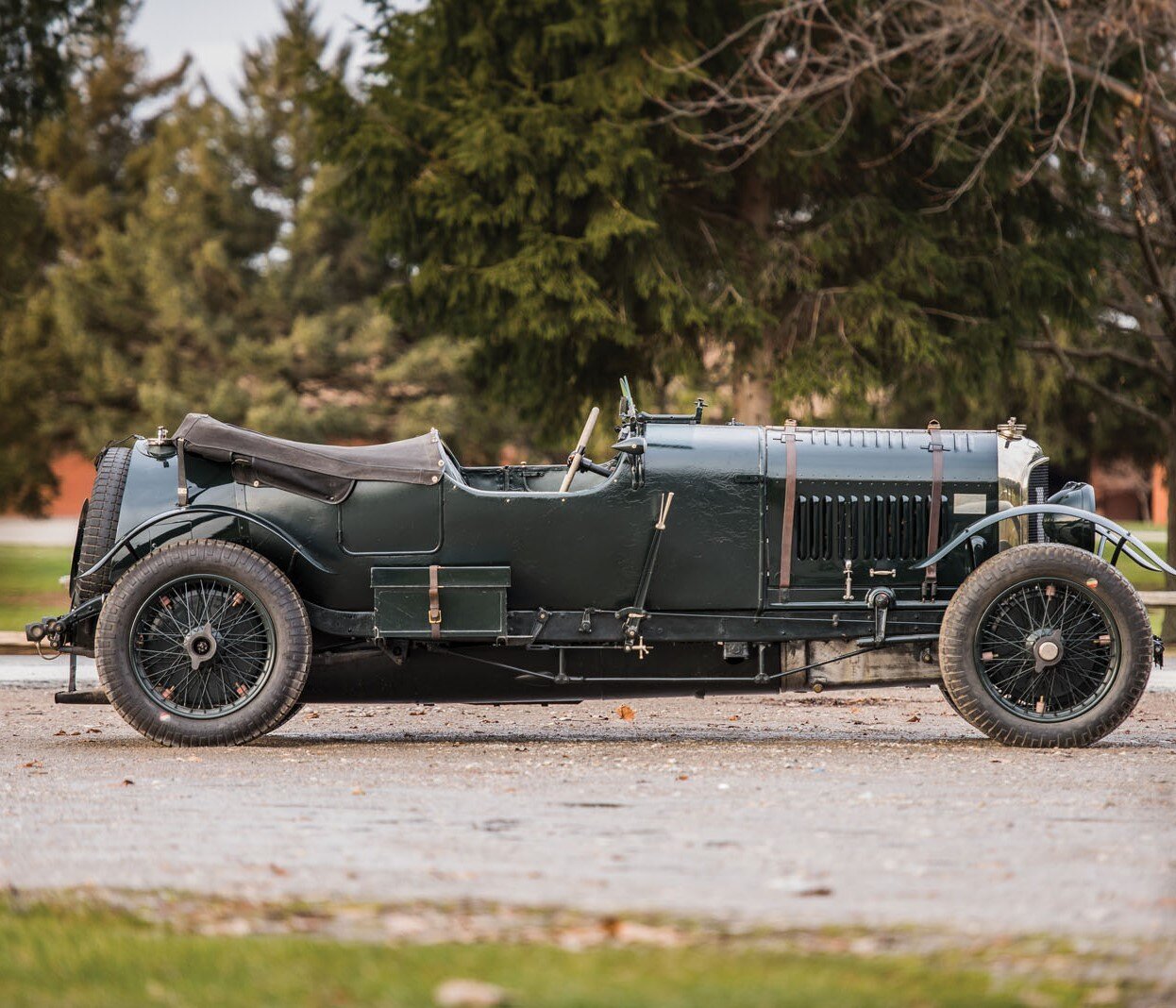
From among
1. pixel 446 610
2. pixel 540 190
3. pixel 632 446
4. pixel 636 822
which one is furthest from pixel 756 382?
pixel 636 822

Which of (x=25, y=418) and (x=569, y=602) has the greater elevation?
(x=25, y=418)

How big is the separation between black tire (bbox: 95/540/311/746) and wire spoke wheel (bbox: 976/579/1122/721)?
3.33 m

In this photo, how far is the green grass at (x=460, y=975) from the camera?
343 centimetres

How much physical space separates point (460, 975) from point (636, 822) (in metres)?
2.25

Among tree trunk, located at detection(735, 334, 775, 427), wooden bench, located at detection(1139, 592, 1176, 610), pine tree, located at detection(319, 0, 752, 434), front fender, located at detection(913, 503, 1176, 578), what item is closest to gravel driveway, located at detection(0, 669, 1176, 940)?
front fender, located at detection(913, 503, 1176, 578)

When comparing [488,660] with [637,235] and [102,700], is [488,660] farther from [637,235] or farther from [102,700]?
[637,235]

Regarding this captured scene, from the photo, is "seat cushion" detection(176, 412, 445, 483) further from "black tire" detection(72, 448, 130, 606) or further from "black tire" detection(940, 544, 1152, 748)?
"black tire" detection(940, 544, 1152, 748)

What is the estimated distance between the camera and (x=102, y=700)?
332 inches

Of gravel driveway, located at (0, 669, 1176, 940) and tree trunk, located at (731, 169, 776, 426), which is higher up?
tree trunk, located at (731, 169, 776, 426)

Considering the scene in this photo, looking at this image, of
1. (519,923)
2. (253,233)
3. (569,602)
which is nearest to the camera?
(519,923)

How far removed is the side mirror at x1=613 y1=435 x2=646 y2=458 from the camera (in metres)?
8.32

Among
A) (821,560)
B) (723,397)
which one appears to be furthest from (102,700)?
(723,397)

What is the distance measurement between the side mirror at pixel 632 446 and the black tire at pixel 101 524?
2498mm

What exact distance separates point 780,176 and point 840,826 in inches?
545
